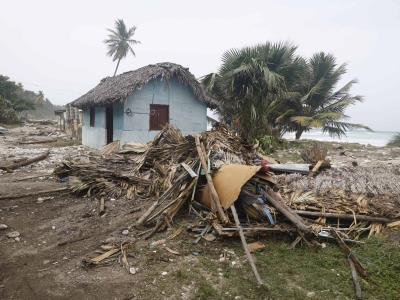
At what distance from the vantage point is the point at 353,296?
3234mm

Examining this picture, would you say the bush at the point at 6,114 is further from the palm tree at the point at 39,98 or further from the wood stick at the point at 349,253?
the wood stick at the point at 349,253

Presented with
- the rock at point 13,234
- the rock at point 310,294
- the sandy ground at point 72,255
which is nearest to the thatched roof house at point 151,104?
the sandy ground at point 72,255

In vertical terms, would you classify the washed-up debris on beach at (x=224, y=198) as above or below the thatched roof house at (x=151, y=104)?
below

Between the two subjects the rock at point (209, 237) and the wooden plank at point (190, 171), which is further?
the wooden plank at point (190, 171)

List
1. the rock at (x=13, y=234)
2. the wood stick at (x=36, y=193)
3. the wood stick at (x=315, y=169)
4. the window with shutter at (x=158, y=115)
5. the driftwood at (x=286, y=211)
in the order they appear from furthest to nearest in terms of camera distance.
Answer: the window with shutter at (x=158, y=115) < the wood stick at (x=315, y=169) < the wood stick at (x=36, y=193) < the rock at (x=13, y=234) < the driftwood at (x=286, y=211)

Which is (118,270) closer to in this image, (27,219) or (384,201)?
(27,219)

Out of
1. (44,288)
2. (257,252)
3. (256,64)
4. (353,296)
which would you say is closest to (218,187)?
(257,252)

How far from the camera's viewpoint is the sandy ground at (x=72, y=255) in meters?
3.27

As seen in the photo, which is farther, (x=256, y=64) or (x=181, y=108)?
(x=181, y=108)

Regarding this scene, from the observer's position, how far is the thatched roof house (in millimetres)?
12445

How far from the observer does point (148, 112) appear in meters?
13.1

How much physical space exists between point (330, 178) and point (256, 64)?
7144mm

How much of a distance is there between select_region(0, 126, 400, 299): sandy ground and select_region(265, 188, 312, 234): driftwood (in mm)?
1016

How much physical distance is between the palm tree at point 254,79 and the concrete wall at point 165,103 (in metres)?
1.14
